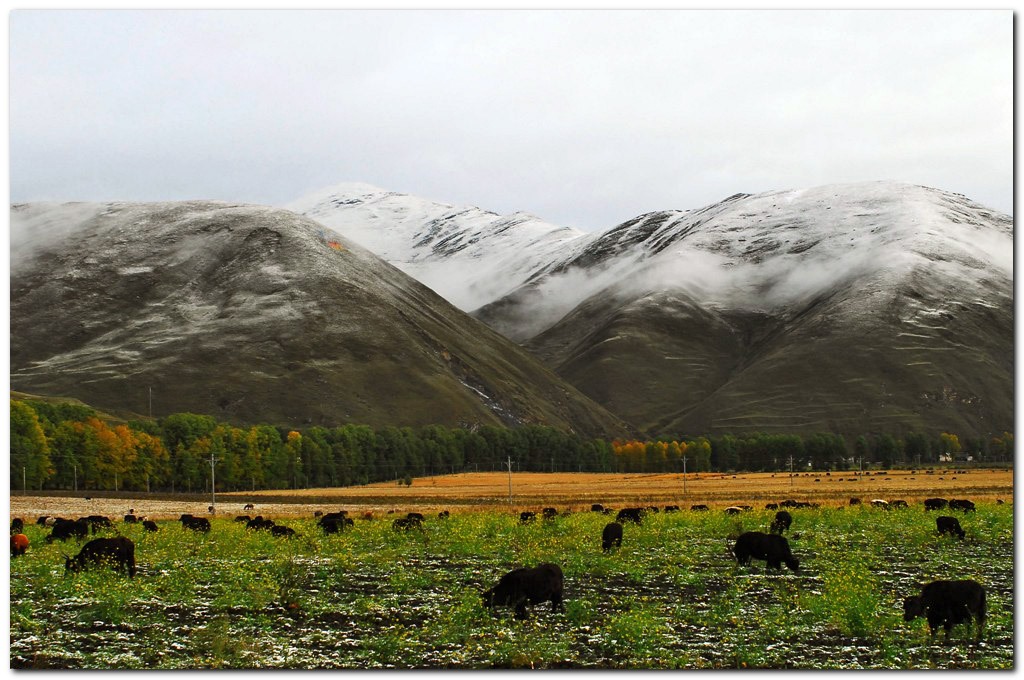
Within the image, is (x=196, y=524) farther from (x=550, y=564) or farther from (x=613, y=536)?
(x=550, y=564)

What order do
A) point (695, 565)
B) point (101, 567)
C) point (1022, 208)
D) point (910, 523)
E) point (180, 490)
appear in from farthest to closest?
point (180, 490)
point (910, 523)
point (695, 565)
point (101, 567)
point (1022, 208)

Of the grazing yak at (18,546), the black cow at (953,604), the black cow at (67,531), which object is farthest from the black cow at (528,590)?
the black cow at (67,531)

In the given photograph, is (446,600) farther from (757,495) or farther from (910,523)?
(757,495)

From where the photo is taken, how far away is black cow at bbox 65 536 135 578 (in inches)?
1507

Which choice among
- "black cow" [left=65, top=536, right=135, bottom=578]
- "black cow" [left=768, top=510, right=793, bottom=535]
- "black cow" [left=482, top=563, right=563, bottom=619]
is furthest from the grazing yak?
"black cow" [left=768, top=510, right=793, bottom=535]

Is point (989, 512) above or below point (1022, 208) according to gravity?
below

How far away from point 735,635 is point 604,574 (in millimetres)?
13309

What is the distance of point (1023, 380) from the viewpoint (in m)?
26.2

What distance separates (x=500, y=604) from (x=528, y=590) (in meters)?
1.00

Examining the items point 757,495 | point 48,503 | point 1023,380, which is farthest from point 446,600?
point 757,495

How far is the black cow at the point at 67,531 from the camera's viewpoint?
5431 cm

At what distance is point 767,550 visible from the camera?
40.9 m

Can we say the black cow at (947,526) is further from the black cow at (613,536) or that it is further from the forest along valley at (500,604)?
the black cow at (613,536)

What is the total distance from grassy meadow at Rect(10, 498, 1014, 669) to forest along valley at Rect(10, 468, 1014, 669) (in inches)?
3.9
